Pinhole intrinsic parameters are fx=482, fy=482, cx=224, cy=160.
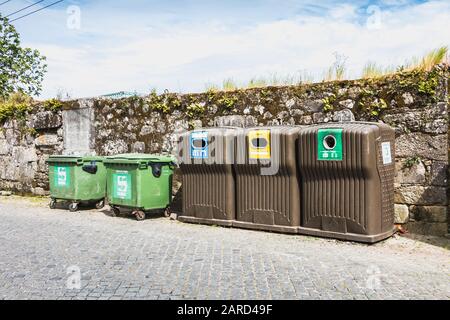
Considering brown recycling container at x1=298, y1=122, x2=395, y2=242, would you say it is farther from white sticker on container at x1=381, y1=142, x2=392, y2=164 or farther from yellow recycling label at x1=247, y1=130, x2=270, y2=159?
yellow recycling label at x1=247, y1=130, x2=270, y2=159

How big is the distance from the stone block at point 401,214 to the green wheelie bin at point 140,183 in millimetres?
3821

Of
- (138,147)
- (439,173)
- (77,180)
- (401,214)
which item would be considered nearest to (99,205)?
(77,180)

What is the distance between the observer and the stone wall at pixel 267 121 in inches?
265

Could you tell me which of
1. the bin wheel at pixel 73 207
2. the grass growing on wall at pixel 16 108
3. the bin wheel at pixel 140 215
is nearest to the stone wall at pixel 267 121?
the grass growing on wall at pixel 16 108

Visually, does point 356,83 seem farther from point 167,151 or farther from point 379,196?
point 167,151

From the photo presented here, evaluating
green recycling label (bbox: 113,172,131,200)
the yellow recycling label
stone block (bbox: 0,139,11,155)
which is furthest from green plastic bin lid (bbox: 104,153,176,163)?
stone block (bbox: 0,139,11,155)

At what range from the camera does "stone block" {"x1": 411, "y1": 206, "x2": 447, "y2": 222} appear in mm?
6668

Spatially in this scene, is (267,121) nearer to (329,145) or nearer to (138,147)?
(329,145)

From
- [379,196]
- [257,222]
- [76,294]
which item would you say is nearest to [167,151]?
[257,222]

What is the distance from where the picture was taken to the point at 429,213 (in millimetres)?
6750

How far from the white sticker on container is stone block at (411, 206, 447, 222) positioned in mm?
899

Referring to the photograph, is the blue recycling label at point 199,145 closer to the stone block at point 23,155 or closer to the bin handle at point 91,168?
the bin handle at point 91,168

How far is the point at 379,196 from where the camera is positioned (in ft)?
20.3

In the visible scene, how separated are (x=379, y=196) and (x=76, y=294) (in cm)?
388
